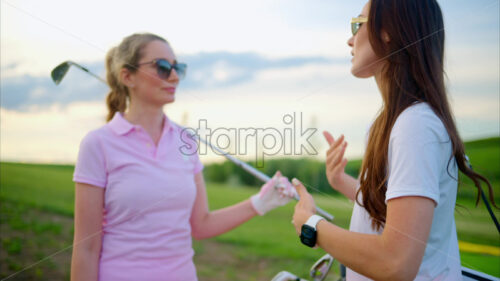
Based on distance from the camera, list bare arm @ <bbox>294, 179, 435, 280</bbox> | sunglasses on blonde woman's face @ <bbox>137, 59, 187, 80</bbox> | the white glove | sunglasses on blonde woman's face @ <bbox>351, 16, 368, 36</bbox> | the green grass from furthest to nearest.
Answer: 1. the green grass
2. the white glove
3. sunglasses on blonde woman's face @ <bbox>137, 59, 187, 80</bbox>
4. sunglasses on blonde woman's face @ <bbox>351, 16, 368, 36</bbox>
5. bare arm @ <bbox>294, 179, 435, 280</bbox>

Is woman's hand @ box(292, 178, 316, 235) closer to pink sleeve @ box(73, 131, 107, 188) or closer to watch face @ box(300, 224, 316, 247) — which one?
watch face @ box(300, 224, 316, 247)

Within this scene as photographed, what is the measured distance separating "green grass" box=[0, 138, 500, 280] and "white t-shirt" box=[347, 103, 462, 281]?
1.38 feet

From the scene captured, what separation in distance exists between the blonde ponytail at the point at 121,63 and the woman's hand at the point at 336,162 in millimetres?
958

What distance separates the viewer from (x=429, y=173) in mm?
722

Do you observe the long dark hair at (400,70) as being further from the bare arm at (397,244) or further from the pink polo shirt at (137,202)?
the pink polo shirt at (137,202)

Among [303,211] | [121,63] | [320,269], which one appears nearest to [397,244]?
[303,211]

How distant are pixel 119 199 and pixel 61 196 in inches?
102

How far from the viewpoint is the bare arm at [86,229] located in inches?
48.1

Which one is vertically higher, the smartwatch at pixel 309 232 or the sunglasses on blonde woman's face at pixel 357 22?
the sunglasses on blonde woman's face at pixel 357 22

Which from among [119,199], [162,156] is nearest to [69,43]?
[162,156]

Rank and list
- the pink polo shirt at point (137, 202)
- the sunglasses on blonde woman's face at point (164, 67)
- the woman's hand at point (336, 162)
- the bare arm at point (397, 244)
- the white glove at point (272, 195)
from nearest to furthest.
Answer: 1. the bare arm at point (397, 244)
2. the woman's hand at point (336, 162)
3. the pink polo shirt at point (137, 202)
4. the sunglasses on blonde woman's face at point (164, 67)
5. the white glove at point (272, 195)

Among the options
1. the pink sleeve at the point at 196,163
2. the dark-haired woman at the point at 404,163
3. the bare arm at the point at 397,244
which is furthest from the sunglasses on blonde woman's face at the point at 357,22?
the pink sleeve at the point at 196,163

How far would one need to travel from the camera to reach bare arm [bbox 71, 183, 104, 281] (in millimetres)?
1222

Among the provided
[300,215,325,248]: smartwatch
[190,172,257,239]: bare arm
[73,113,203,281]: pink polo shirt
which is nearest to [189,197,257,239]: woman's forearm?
[190,172,257,239]: bare arm
